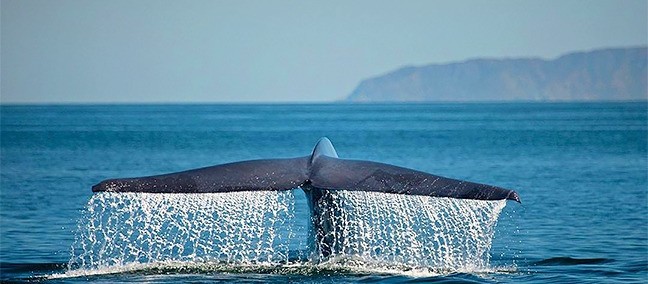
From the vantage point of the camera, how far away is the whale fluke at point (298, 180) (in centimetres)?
1070

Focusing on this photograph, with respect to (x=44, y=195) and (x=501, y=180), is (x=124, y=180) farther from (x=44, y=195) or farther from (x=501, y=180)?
(x=501, y=180)

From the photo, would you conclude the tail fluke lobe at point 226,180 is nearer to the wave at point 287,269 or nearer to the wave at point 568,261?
the wave at point 287,269

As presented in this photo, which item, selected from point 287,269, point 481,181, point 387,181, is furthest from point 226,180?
point 481,181

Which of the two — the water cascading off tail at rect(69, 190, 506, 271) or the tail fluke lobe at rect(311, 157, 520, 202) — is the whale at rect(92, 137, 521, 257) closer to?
the tail fluke lobe at rect(311, 157, 520, 202)

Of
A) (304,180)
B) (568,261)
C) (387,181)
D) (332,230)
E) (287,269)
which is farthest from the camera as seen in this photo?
(568,261)

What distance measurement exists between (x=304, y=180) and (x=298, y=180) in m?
0.06

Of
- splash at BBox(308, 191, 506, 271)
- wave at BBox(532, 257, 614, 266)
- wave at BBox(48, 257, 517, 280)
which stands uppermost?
splash at BBox(308, 191, 506, 271)

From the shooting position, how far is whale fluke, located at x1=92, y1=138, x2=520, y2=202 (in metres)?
10.7

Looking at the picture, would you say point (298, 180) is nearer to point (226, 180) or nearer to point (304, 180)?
point (304, 180)

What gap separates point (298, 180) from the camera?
1120 cm

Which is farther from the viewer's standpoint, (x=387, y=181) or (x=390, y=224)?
(x=390, y=224)

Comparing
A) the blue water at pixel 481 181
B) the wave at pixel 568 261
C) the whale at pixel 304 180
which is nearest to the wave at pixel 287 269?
the blue water at pixel 481 181

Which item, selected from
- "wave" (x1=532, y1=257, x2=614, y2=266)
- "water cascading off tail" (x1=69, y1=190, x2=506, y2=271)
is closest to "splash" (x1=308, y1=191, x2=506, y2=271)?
"water cascading off tail" (x1=69, y1=190, x2=506, y2=271)

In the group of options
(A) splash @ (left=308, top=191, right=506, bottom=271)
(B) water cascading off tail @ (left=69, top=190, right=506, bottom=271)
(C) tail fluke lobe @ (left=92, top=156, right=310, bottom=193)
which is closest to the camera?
(C) tail fluke lobe @ (left=92, top=156, right=310, bottom=193)
